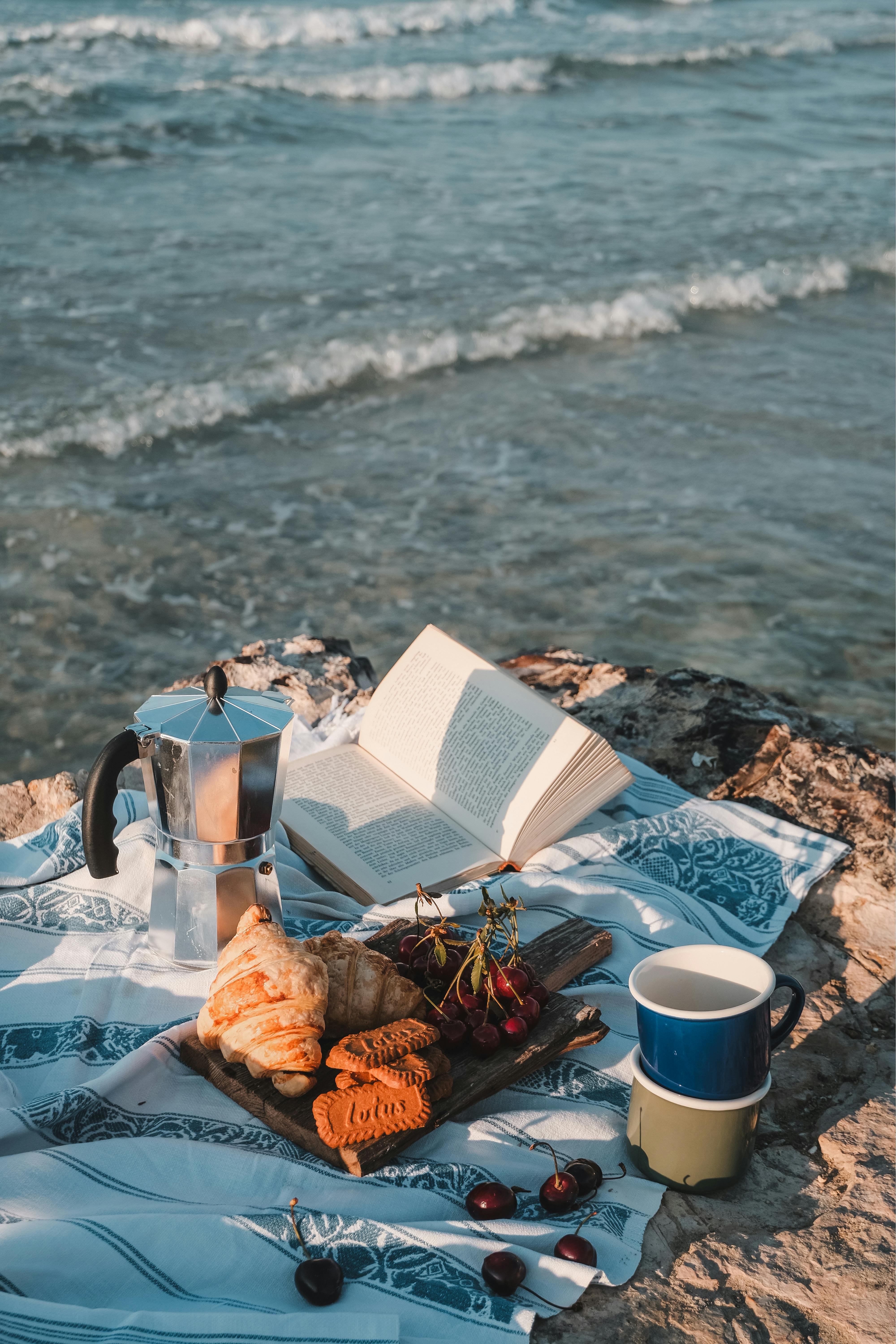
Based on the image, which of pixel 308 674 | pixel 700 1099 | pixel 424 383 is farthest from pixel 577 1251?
pixel 424 383

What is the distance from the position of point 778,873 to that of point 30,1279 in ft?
5.19

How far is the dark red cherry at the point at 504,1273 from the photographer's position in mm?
1334

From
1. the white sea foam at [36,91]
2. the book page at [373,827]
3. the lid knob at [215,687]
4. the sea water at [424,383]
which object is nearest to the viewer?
the lid knob at [215,687]

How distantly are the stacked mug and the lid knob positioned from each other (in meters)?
0.74

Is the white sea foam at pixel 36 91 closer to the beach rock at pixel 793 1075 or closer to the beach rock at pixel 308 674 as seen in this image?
the beach rock at pixel 308 674

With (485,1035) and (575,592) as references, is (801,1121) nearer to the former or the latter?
(485,1035)

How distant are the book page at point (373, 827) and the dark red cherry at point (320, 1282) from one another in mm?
851

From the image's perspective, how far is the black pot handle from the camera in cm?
178

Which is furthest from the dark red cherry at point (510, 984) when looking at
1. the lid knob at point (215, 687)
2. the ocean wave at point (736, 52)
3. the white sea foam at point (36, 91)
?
the ocean wave at point (736, 52)

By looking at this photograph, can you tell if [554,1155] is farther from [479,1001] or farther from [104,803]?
[104,803]

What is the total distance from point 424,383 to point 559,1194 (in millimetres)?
6785

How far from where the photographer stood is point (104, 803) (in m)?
1.81

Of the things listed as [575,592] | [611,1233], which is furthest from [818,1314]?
[575,592]

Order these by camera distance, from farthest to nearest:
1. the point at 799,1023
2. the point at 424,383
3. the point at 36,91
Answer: the point at 36,91 < the point at 424,383 < the point at 799,1023
